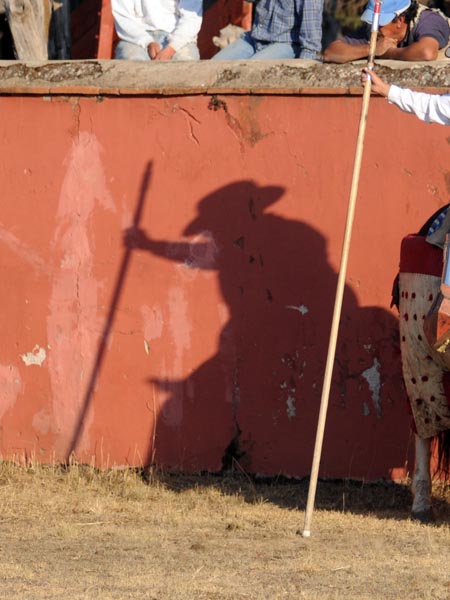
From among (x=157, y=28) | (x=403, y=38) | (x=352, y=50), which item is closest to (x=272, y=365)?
(x=352, y=50)

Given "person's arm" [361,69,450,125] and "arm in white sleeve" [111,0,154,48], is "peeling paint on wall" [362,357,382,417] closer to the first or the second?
"person's arm" [361,69,450,125]

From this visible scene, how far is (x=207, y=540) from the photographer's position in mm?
6535

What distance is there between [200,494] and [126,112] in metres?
2.14

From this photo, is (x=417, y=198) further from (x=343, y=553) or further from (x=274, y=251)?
(x=343, y=553)

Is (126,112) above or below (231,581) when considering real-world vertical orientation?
above

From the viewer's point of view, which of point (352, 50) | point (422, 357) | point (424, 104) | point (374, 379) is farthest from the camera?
point (352, 50)

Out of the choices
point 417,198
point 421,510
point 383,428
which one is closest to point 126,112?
point 417,198

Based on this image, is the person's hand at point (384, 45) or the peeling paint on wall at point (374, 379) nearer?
the peeling paint on wall at point (374, 379)

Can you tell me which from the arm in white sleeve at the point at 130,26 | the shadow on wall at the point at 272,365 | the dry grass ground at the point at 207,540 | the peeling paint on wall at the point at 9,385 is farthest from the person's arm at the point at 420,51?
the peeling paint on wall at the point at 9,385

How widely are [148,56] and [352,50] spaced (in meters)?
1.71

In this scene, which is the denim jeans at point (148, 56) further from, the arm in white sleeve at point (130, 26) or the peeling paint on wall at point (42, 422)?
the peeling paint on wall at point (42, 422)

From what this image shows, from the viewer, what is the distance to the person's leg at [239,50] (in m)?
8.82

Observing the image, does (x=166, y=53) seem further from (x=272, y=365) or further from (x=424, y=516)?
(x=424, y=516)

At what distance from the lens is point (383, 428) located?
306 inches
